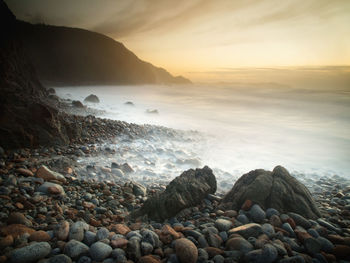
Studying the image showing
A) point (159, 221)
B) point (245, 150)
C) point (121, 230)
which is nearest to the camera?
point (121, 230)

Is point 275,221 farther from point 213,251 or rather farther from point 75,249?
point 75,249

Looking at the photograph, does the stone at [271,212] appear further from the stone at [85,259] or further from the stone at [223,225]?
the stone at [85,259]

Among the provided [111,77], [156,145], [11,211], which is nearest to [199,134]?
[156,145]

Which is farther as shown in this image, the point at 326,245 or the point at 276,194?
the point at 276,194

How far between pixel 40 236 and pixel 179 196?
1585 mm

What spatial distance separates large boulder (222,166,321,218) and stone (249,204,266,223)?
5.5 inches

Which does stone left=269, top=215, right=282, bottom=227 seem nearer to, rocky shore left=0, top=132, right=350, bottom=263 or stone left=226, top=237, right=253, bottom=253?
rocky shore left=0, top=132, right=350, bottom=263

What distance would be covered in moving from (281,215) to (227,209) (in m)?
0.64

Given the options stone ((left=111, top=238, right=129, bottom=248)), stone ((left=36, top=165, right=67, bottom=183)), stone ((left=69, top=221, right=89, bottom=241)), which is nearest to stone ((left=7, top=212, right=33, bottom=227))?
stone ((left=69, top=221, right=89, bottom=241))

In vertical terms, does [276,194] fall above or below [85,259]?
above

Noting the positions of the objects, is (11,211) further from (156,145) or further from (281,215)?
(156,145)

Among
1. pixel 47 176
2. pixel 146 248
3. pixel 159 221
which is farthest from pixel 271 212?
pixel 47 176

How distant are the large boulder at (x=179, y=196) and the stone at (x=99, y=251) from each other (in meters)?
0.92

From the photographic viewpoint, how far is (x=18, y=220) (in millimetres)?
1956
